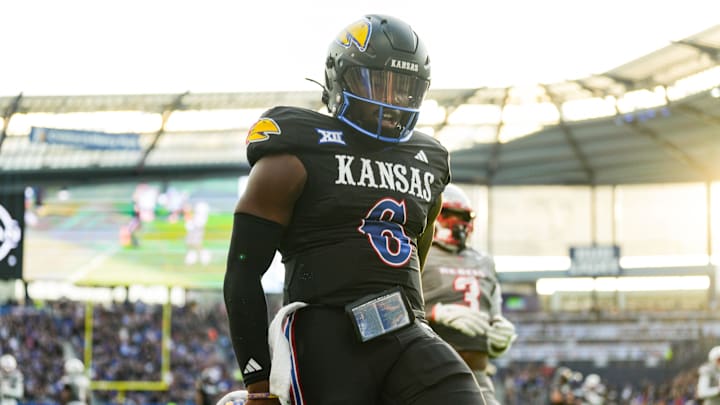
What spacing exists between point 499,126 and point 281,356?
40856 millimetres

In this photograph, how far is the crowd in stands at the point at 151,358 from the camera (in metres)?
33.8

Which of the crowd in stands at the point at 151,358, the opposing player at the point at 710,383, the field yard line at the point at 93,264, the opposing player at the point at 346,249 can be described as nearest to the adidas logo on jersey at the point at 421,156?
the opposing player at the point at 346,249

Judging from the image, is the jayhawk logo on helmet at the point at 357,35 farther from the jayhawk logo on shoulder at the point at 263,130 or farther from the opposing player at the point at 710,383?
the opposing player at the point at 710,383

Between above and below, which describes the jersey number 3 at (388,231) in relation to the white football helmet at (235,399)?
above

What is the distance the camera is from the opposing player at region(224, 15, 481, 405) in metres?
3.48

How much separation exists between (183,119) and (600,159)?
18.4m

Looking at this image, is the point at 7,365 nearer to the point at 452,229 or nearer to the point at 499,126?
the point at 452,229

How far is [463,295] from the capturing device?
24.3ft

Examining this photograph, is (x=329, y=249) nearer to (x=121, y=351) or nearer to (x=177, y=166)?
(x=121, y=351)

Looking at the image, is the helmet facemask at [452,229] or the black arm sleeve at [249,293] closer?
the black arm sleeve at [249,293]

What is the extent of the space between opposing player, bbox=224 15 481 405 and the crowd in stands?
1156 inches

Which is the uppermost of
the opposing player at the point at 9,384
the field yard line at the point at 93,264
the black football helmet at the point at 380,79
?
the black football helmet at the point at 380,79

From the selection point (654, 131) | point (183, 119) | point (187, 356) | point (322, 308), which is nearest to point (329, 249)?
point (322, 308)

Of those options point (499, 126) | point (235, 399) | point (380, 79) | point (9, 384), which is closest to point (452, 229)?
point (235, 399)
